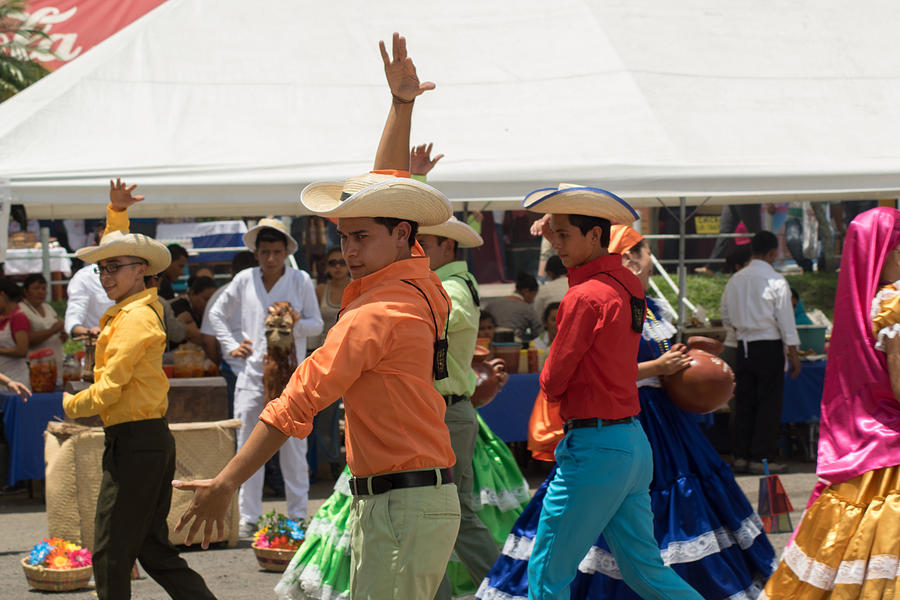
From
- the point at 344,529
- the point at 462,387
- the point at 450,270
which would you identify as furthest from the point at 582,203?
the point at 344,529

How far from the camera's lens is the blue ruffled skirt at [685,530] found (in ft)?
15.4

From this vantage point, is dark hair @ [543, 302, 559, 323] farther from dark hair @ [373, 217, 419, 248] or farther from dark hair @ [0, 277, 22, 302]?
dark hair @ [373, 217, 419, 248]

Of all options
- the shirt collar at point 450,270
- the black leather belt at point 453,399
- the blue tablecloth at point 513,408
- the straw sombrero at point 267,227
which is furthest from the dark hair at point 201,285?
the black leather belt at point 453,399

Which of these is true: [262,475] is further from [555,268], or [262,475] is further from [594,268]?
[555,268]

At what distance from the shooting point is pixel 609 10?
9.51 m

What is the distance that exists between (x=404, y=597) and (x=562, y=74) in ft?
21.8

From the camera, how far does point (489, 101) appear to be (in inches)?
341

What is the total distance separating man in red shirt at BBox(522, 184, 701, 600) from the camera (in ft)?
13.3

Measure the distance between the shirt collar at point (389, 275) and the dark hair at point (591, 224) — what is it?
1.33 meters

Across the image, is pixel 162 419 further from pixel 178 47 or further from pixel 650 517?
pixel 178 47

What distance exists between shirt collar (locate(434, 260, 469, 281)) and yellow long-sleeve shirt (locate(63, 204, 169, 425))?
1292mm

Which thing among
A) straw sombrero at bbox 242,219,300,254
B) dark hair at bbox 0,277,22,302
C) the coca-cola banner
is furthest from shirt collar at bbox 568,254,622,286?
the coca-cola banner

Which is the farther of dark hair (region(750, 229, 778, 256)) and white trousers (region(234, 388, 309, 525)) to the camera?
dark hair (region(750, 229, 778, 256))

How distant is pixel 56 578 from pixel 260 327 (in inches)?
87.5
